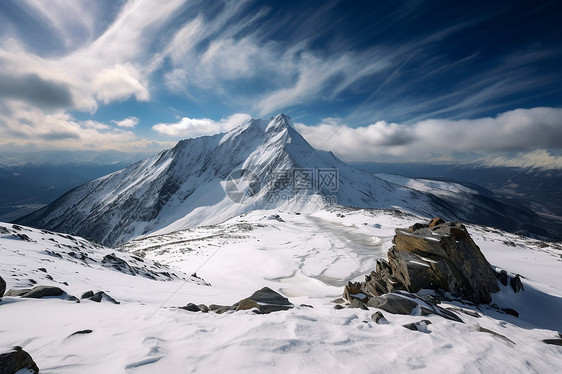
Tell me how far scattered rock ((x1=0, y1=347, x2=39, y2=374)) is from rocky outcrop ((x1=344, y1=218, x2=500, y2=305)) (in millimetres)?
11292

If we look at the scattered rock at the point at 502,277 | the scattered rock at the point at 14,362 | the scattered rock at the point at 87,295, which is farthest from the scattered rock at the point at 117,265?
the scattered rock at the point at 502,277

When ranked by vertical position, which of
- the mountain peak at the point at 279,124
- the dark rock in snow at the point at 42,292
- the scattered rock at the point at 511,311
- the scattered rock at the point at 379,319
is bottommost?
the scattered rock at the point at 511,311

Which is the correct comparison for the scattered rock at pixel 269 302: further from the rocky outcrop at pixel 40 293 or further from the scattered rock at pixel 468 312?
the scattered rock at pixel 468 312

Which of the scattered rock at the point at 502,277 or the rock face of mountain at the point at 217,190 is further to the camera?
the rock face of mountain at the point at 217,190

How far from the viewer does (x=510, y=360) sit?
605 centimetres

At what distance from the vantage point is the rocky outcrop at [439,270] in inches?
496

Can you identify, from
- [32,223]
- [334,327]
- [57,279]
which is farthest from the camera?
[32,223]

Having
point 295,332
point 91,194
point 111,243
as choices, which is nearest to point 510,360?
point 295,332

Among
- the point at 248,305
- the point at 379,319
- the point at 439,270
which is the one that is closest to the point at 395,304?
the point at 379,319

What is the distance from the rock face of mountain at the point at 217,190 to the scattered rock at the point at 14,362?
296 feet

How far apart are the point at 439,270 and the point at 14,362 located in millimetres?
16148

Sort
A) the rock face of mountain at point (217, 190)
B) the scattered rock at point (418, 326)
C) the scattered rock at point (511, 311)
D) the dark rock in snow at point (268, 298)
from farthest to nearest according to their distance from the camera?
the rock face of mountain at point (217, 190) < the scattered rock at point (511, 311) < the dark rock in snow at point (268, 298) < the scattered rock at point (418, 326)

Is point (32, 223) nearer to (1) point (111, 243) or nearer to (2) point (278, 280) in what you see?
(1) point (111, 243)

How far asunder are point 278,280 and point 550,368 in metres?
15.9
